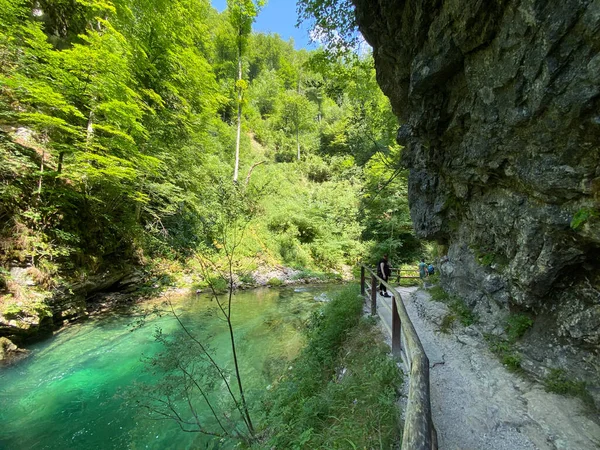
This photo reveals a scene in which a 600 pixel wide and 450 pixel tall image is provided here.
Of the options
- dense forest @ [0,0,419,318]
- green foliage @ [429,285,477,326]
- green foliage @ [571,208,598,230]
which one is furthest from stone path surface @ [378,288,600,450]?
dense forest @ [0,0,419,318]

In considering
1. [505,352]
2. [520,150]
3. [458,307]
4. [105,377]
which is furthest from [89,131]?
[505,352]

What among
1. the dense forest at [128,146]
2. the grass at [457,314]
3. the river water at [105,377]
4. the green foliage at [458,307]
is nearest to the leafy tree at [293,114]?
the dense forest at [128,146]

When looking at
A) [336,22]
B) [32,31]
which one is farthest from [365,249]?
[32,31]

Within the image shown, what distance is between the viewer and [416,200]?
751 centimetres

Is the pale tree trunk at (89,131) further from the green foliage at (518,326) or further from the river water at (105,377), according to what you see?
the green foliage at (518,326)

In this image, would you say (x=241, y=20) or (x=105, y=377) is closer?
(x=105, y=377)

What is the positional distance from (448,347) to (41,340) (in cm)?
1031

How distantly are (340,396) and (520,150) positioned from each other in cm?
454

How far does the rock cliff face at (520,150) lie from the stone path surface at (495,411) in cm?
46

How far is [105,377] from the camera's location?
6.25 metres

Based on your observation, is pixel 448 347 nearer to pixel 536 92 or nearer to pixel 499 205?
pixel 499 205

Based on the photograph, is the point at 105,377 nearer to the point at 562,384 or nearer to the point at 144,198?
the point at 144,198

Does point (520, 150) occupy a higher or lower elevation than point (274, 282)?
higher

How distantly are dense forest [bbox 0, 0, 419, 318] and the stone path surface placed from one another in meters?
4.60
